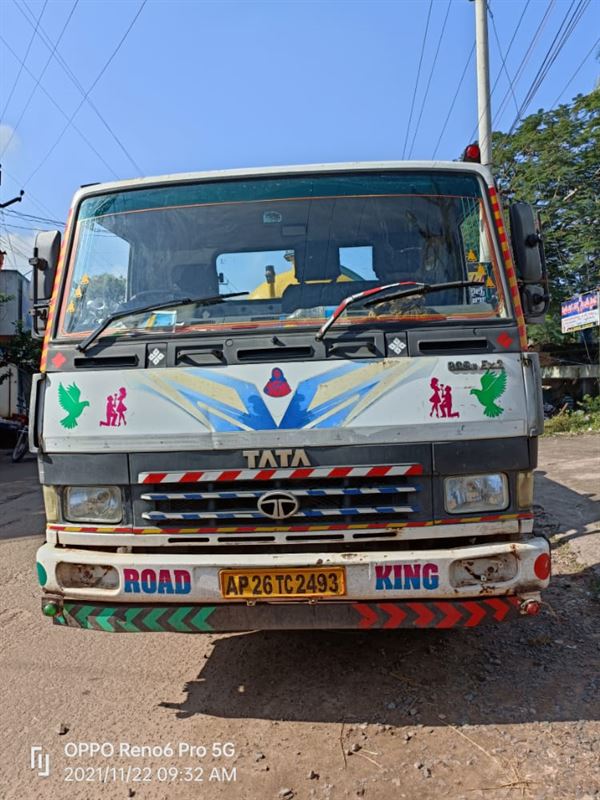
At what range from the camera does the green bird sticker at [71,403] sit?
3.04m

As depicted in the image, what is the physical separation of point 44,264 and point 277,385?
1.52 m

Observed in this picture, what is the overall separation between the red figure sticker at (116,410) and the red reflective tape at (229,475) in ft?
1.66

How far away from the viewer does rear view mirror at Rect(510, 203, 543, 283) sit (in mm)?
3430

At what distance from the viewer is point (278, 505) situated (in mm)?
2875

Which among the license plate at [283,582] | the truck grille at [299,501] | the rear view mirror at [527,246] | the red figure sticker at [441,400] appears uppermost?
the rear view mirror at [527,246]

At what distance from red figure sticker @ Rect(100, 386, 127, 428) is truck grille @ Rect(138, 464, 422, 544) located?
0.30 metres

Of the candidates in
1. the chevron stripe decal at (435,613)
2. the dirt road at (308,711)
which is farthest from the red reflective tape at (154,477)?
the dirt road at (308,711)

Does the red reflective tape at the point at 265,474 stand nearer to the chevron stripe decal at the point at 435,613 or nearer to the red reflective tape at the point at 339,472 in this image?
the red reflective tape at the point at 339,472

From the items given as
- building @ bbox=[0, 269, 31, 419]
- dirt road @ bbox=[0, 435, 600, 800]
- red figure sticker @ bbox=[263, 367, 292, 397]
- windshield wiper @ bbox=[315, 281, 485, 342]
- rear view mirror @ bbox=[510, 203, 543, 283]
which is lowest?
dirt road @ bbox=[0, 435, 600, 800]

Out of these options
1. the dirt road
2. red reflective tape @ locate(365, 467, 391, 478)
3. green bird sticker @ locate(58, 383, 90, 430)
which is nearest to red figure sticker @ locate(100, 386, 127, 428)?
green bird sticker @ locate(58, 383, 90, 430)

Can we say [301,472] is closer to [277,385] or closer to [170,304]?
[277,385]

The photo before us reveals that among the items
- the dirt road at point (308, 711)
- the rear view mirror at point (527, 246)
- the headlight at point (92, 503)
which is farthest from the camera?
the rear view mirror at point (527, 246)

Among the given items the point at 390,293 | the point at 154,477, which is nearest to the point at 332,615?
the point at 154,477

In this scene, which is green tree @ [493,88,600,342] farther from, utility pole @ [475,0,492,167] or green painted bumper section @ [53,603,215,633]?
green painted bumper section @ [53,603,215,633]
